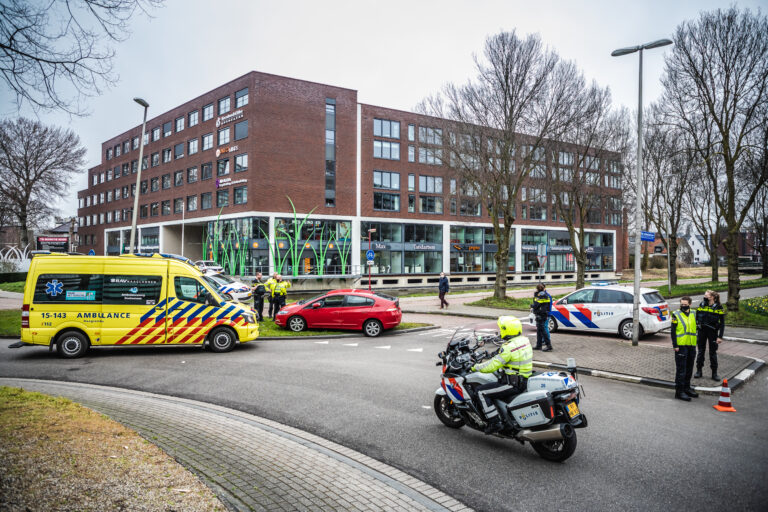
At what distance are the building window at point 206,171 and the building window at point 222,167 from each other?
54.1 inches

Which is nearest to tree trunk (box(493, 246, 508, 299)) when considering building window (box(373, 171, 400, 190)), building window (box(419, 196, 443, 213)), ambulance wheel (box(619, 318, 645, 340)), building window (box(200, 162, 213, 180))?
ambulance wheel (box(619, 318, 645, 340))

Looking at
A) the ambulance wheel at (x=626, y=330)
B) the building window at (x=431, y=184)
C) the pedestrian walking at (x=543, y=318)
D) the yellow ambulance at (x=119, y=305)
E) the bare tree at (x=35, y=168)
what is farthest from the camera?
the building window at (x=431, y=184)

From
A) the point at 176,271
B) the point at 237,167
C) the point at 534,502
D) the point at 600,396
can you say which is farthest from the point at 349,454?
the point at 237,167

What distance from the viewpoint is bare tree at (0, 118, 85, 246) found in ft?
129

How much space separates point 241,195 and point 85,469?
40.0 meters

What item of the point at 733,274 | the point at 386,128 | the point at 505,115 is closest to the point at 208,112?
the point at 386,128

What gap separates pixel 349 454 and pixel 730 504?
3900 millimetres

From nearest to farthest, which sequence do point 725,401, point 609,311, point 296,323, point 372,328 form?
point 725,401, point 609,311, point 372,328, point 296,323

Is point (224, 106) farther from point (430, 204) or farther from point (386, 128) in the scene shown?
point (430, 204)

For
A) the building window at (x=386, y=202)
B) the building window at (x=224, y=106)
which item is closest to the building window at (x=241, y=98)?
the building window at (x=224, y=106)

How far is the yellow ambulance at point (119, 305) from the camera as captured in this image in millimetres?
11055

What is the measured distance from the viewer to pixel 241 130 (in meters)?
42.3

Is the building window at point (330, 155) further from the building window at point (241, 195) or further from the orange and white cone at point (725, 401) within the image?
the orange and white cone at point (725, 401)

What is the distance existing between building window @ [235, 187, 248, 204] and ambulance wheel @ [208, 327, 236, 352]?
3061 centimetres
